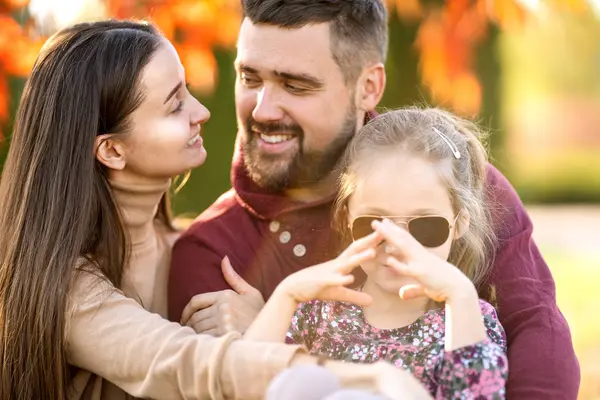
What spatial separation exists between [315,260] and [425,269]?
37.6 inches

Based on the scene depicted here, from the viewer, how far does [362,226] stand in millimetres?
2889

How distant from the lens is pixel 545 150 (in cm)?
2372

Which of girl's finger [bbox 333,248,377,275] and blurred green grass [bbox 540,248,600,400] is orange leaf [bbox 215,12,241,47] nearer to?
girl's finger [bbox 333,248,377,275]

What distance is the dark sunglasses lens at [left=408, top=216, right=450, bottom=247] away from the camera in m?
2.82

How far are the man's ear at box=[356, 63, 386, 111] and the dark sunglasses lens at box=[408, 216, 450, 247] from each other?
116 cm

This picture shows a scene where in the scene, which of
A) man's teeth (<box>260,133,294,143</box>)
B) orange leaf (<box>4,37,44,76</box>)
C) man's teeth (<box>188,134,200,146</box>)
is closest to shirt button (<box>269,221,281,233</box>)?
man's teeth (<box>260,133,294,143</box>)

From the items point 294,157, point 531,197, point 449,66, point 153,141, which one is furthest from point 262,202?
point 531,197

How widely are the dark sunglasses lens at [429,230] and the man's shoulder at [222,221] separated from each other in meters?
0.98

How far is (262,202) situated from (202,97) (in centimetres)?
325

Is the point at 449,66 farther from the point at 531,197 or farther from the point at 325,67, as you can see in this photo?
the point at 531,197

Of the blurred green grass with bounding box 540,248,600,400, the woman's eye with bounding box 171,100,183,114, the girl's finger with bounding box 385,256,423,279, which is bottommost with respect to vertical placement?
the blurred green grass with bounding box 540,248,600,400

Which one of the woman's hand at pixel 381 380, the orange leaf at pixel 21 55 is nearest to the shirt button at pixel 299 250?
the woman's hand at pixel 381 380

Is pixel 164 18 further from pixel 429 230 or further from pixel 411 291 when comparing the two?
pixel 411 291

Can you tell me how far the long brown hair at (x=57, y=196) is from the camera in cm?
301
